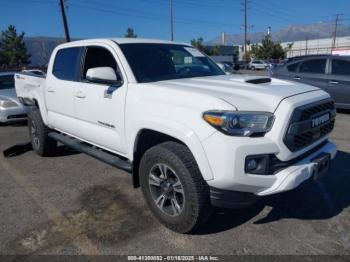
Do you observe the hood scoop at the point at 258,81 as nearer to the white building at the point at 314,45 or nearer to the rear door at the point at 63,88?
the rear door at the point at 63,88

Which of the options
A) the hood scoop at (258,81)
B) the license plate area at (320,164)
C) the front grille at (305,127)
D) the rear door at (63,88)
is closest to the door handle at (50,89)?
the rear door at (63,88)

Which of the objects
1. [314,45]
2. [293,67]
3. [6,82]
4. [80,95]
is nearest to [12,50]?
[6,82]

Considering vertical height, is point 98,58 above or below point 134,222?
above

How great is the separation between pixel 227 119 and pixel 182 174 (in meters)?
0.65

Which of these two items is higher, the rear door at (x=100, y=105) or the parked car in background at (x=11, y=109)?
the rear door at (x=100, y=105)

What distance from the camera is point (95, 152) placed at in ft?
14.5

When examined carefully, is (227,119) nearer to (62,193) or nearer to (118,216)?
(118,216)

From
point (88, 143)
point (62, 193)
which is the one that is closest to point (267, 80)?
point (88, 143)

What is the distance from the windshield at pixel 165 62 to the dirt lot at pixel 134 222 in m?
1.54

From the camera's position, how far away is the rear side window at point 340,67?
9.11 meters

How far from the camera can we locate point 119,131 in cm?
384

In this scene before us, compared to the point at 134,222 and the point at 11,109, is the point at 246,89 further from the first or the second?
the point at 11,109

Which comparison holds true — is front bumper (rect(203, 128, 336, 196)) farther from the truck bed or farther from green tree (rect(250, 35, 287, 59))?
green tree (rect(250, 35, 287, 59))

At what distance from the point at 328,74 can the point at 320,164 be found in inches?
273
